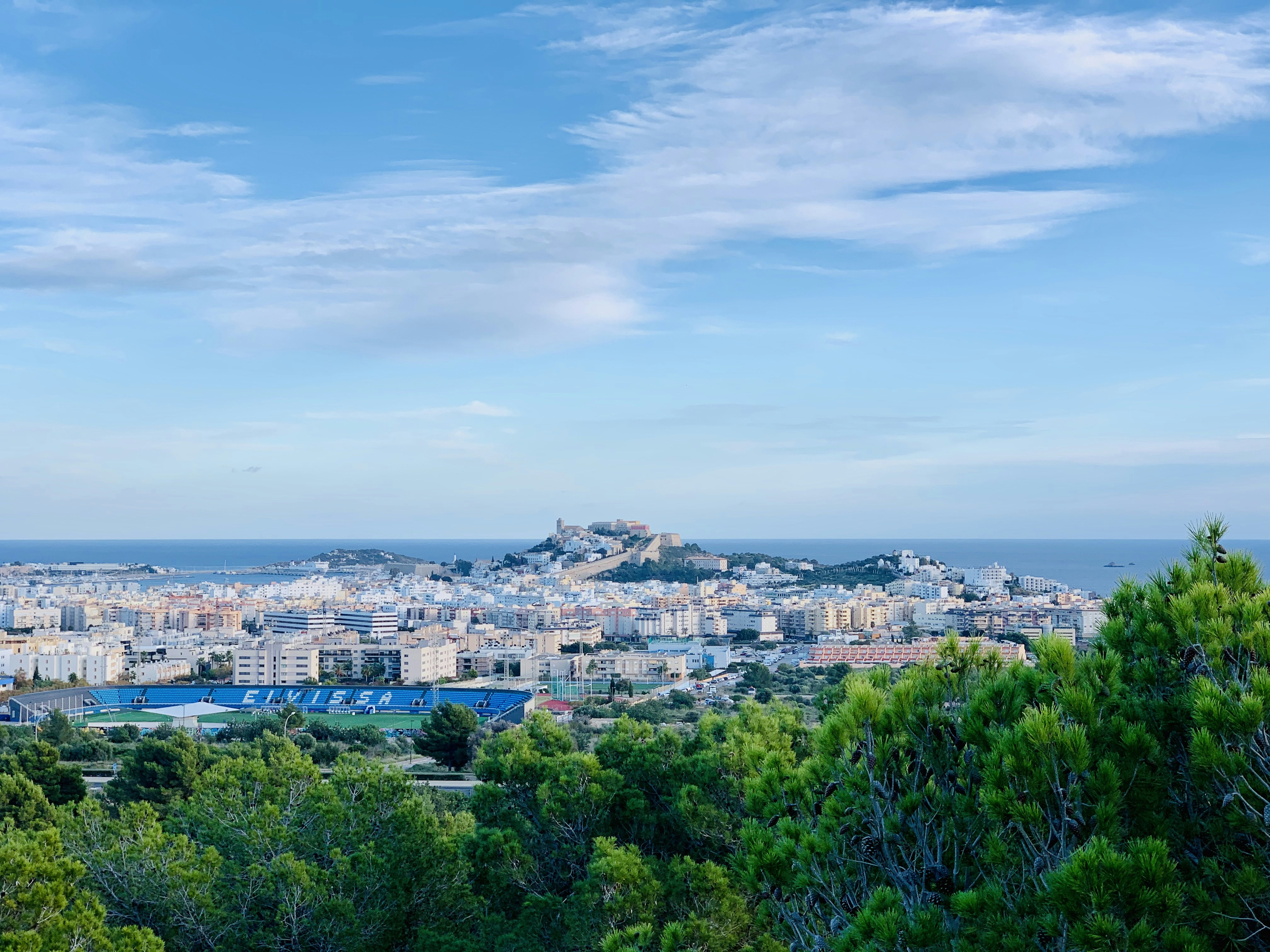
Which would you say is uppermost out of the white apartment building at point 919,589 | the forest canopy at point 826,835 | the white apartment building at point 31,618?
the forest canopy at point 826,835

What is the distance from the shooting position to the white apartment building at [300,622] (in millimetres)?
49406

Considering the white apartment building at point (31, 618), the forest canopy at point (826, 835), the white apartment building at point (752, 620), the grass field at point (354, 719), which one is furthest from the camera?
the white apartment building at point (31, 618)

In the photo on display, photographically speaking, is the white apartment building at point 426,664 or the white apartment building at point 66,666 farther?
the white apartment building at point 426,664

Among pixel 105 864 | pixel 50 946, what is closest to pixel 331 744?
pixel 105 864

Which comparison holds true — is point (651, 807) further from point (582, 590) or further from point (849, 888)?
point (582, 590)

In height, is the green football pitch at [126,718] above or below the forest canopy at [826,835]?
below

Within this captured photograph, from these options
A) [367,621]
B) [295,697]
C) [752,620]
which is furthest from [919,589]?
[295,697]

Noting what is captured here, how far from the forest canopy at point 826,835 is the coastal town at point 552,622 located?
33 cm

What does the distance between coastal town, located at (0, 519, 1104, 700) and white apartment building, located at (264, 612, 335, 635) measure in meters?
0.17

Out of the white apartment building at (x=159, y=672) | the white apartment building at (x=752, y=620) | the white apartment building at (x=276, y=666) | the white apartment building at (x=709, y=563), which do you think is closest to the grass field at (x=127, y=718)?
the white apartment building at (x=159, y=672)

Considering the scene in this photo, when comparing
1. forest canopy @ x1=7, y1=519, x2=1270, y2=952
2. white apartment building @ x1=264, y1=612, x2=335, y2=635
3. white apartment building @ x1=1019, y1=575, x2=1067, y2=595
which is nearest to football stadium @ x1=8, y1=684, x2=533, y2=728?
white apartment building @ x1=264, y1=612, x2=335, y2=635

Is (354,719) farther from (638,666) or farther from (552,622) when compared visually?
(552,622)

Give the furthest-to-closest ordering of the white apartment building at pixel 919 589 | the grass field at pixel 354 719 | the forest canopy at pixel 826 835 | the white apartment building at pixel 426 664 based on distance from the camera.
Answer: the white apartment building at pixel 919 589, the white apartment building at pixel 426 664, the grass field at pixel 354 719, the forest canopy at pixel 826 835

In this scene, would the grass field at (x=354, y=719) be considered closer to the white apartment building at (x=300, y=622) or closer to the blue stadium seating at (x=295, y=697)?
the blue stadium seating at (x=295, y=697)
